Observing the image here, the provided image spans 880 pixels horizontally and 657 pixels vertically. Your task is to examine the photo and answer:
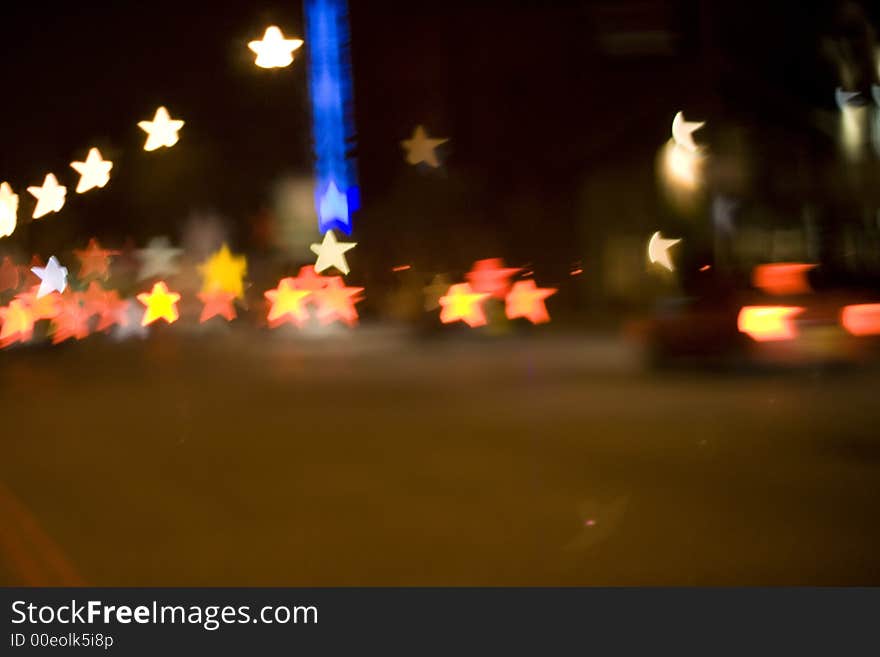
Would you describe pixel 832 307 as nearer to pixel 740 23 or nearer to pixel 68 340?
pixel 740 23

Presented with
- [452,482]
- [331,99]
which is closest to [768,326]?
[452,482]

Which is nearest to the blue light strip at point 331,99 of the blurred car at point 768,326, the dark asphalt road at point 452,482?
the blurred car at point 768,326

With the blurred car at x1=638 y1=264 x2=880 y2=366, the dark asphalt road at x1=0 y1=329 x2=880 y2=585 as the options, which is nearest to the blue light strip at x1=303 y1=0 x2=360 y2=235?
the blurred car at x1=638 y1=264 x2=880 y2=366

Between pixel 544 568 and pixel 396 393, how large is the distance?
1019cm

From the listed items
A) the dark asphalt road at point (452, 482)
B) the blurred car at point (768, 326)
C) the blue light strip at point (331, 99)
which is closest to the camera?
the dark asphalt road at point (452, 482)

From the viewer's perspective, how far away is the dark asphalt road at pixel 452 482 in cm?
632

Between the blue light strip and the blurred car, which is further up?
the blue light strip

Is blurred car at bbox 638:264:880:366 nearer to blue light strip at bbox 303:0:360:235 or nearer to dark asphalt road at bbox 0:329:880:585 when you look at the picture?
dark asphalt road at bbox 0:329:880:585

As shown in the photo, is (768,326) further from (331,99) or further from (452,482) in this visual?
(331,99)

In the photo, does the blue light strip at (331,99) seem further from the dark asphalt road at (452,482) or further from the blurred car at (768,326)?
the dark asphalt road at (452,482)

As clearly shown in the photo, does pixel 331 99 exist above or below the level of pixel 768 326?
above

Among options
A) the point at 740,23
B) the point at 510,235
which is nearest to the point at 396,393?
the point at 510,235

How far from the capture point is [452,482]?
898 centimetres

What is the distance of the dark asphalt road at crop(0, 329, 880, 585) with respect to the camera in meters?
6.32
